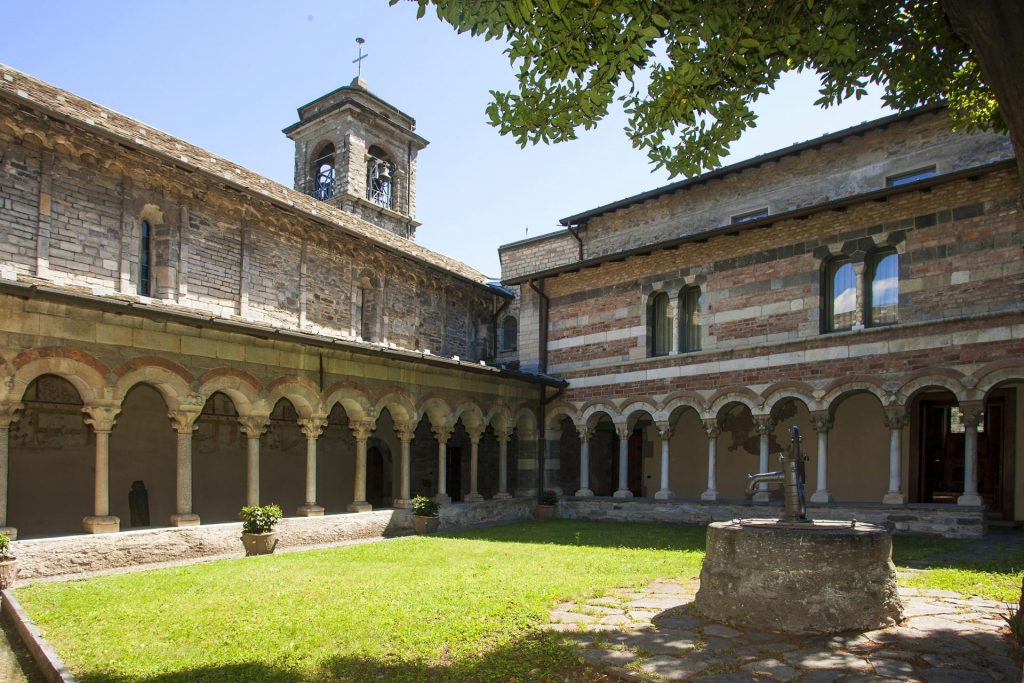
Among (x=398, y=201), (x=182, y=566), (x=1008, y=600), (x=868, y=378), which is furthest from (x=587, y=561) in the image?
(x=398, y=201)

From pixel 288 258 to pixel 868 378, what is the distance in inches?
500

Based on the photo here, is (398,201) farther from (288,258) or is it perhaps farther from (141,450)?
(141,450)

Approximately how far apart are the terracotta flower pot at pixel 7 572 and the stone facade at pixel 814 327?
12530mm

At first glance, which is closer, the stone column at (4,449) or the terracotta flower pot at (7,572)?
the terracotta flower pot at (7,572)

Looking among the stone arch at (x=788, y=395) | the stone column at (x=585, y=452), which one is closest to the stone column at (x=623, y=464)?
the stone column at (x=585, y=452)

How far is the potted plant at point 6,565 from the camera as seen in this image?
333 inches

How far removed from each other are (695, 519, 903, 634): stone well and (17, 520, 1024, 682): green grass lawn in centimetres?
165

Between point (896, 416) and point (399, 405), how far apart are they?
389 inches

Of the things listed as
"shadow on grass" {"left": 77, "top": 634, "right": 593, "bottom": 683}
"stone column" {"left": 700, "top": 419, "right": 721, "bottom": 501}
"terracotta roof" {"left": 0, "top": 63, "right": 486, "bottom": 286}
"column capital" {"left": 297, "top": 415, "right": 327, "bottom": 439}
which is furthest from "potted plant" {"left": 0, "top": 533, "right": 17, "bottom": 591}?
"stone column" {"left": 700, "top": 419, "right": 721, "bottom": 501}

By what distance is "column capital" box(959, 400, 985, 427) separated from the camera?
12297 millimetres

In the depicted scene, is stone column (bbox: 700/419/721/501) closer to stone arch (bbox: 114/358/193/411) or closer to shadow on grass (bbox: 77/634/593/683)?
stone arch (bbox: 114/358/193/411)

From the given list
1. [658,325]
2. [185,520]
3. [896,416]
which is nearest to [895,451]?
[896,416]

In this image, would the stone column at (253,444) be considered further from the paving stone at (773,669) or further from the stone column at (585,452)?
the paving stone at (773,669)

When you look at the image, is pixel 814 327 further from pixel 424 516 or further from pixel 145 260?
pixel 145 260
